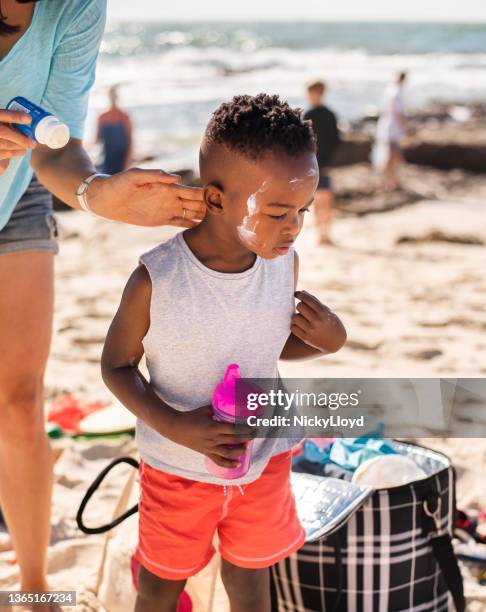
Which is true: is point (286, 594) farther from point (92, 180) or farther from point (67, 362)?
point (67, 362)

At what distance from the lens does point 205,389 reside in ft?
5.91

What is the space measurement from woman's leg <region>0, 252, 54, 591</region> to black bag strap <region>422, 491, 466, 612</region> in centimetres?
112

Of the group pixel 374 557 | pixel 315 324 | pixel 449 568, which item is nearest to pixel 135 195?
pixel 315 324

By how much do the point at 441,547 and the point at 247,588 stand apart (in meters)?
0.65

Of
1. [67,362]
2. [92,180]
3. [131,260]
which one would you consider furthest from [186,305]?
[131,260]

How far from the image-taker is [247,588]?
190 cm

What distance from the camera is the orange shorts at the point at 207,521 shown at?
5.94 ft

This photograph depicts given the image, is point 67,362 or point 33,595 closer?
point 33,595

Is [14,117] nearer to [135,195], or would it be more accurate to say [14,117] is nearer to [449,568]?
[135,195]

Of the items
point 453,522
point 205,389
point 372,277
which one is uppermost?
point 205,389

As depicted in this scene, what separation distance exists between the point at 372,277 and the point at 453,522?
407 cm

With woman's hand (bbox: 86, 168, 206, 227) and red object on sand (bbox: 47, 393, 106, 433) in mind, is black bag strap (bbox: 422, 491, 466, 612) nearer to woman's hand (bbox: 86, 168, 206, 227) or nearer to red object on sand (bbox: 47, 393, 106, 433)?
woman's hand (bbox: 86, 168, 206, 227)

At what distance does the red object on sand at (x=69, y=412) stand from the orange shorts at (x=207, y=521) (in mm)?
1792

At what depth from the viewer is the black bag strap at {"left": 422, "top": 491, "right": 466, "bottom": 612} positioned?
7.15 ft
